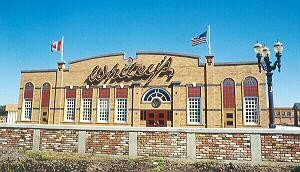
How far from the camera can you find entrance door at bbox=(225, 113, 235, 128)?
24.7 meters

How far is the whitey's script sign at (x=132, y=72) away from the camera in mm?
26641

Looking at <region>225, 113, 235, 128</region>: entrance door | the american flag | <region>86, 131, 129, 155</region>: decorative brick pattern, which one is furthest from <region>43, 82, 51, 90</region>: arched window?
<region>225, 113, 235, 128</region>: entrance door

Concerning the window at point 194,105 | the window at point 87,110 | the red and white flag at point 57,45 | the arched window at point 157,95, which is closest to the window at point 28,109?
the red and white flag at point 57,45

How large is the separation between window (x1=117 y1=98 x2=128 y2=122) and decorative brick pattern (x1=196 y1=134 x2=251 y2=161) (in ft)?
52.5

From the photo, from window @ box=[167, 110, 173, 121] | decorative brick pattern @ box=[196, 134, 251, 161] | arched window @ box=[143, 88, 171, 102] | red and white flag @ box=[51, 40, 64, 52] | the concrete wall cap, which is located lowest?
Answer: decorative brick pattern @ box=[196, 134, 251, 161]

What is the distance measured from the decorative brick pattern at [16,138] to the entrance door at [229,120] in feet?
56.3

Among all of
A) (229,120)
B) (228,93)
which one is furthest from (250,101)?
(229,120)

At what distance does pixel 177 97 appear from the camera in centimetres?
2592

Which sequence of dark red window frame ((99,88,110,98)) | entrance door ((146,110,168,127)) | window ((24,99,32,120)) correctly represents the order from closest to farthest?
entrance door ((146,110,168,127)) < dark red window frame ((99,88,110,98)) < window ((24,99,32,120))

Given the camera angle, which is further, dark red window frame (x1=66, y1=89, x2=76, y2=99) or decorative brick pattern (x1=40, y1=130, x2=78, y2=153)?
dark red window frame (x1=66, y1=89, x2=76, y2=99)

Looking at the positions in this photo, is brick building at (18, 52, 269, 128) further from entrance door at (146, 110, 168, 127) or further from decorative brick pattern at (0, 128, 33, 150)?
decorative brick pattern at (0, 128, 33, 150)

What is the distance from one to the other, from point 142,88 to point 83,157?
50.1 ft

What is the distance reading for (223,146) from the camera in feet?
37.3

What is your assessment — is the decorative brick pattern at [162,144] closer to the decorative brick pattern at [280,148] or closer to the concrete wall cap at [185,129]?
the concrete wall cap at [185,129]
